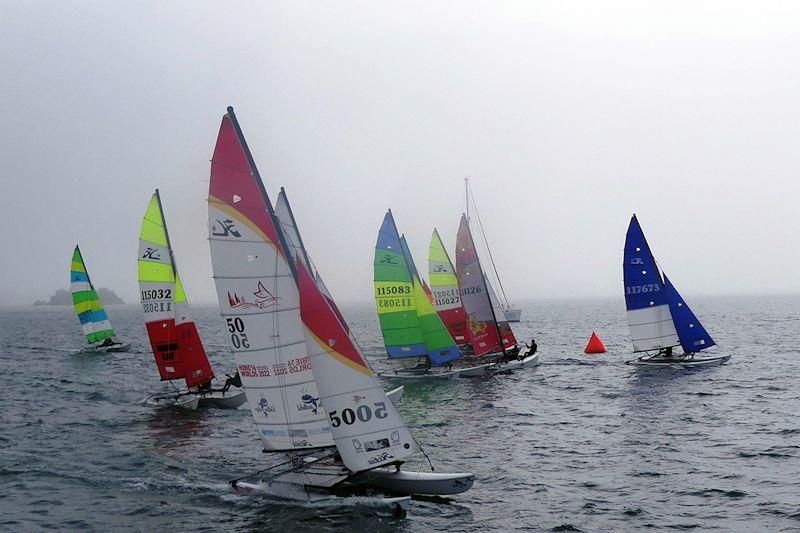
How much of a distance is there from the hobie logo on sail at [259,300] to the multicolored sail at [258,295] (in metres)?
0.02

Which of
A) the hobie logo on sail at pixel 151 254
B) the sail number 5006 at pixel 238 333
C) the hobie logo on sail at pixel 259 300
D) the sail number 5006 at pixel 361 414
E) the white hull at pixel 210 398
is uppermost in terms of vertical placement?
the hobie logo on sail at pixel 151 254

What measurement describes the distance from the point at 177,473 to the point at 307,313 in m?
8.21

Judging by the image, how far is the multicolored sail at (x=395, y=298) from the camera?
3703cm

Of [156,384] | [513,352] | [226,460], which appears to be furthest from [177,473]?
[513,352]

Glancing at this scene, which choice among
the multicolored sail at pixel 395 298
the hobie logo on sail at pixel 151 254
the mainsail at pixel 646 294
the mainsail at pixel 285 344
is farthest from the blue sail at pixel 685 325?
the mainsail at pixel 285 344

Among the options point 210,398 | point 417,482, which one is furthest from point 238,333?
point 210,398

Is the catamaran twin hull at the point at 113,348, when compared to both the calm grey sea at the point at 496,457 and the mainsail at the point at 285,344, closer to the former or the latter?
the calm grey sea at the point at 496,457

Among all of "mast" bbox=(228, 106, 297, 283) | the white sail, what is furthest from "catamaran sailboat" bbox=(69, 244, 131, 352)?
the white sail

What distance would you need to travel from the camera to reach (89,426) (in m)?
27.5

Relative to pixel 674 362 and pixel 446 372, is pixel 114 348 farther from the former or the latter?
pixel 674 362

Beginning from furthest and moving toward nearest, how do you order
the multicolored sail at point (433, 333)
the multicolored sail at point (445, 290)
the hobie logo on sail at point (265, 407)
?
the multicolored sail at point (445, 290)
the multicolored sail at point (433, 333)
the hobie logo on sail at point (265, 407)

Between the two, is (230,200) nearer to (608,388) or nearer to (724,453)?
(724,453)

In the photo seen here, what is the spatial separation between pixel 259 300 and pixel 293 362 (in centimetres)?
183

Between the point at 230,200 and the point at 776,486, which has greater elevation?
the point at 230,200
